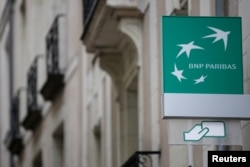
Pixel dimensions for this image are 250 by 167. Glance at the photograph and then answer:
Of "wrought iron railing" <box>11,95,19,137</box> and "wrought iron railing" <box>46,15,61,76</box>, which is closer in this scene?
"wrought iron railing" <box>46,15,61,76</box>

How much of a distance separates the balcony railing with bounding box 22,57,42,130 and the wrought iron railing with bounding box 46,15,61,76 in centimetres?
196

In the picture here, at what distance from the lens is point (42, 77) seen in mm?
31078

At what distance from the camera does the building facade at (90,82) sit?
17750 millimetres

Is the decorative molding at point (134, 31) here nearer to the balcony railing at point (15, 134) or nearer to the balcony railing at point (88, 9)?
the balcony railing at point (88, 9)

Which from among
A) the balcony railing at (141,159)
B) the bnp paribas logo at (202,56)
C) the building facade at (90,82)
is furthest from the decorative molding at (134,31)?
the bnp paribas logo at (202,56)

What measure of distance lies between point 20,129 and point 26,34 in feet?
8.23

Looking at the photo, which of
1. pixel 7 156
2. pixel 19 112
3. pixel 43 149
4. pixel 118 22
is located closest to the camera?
pixel 118 22

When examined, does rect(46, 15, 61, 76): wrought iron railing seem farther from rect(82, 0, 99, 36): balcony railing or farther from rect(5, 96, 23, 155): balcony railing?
rect(82, 0, 99, 36): balcony railing

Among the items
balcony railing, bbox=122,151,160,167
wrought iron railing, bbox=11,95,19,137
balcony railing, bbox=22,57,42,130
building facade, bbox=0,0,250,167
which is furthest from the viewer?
wrought iron railing, bbox=11,95,19,137

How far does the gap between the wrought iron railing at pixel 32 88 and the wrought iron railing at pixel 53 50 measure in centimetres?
213

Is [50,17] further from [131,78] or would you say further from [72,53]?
[131,78]

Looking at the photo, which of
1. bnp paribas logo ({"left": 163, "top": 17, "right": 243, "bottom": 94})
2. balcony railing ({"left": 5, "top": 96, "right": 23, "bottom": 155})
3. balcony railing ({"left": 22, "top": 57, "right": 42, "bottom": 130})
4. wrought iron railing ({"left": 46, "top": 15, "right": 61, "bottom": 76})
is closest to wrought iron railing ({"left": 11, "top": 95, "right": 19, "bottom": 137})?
balcony railing ({"left": 5, "top": 96, "right": 23, "bottom": 155})

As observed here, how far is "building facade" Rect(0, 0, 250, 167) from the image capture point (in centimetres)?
1775

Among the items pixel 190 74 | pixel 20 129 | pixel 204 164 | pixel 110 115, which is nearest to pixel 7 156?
pixel 20 129
